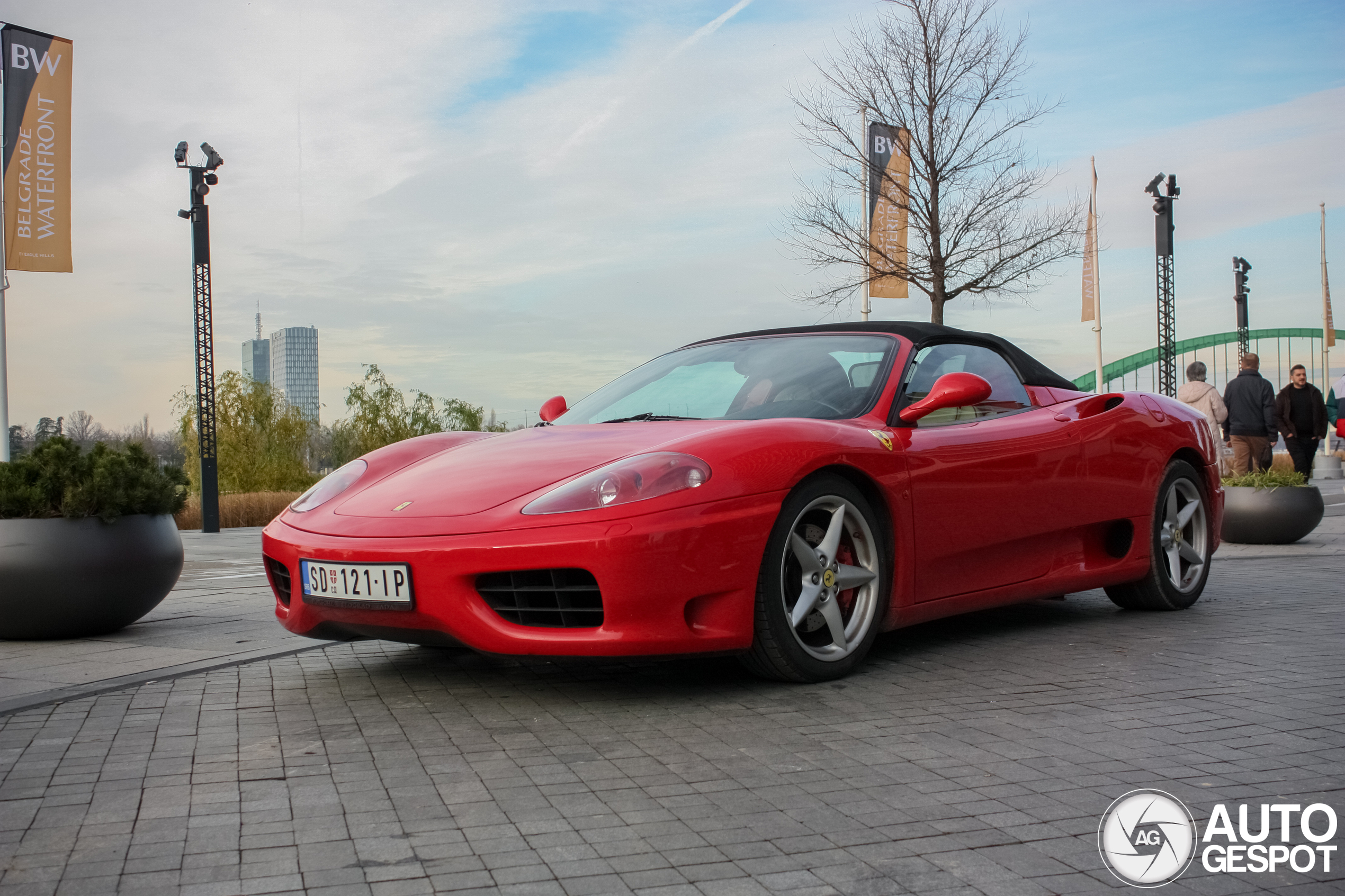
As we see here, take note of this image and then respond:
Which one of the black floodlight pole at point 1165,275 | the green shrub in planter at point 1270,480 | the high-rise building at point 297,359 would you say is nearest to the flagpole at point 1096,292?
the black floodlight pole at point 1165,275

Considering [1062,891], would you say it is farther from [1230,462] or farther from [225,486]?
[225,486]

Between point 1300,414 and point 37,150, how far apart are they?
15.5 m

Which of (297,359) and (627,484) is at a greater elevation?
(297,359)

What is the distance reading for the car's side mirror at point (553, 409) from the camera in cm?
521

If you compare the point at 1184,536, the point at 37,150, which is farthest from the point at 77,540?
the point at 37,150

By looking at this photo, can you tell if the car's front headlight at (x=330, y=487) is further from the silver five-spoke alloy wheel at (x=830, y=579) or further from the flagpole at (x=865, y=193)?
the flagpole at (x=865, y=193)

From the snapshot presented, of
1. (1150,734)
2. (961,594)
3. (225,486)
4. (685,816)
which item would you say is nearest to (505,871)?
(685,816)

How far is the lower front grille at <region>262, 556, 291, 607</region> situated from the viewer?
13.9 feet

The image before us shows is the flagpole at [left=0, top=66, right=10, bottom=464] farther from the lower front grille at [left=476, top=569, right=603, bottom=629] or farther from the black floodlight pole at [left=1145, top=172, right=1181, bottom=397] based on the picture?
the black floodlight pole at [left=1145, top=172, right=1181, bottom=397]

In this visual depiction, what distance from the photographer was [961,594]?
443cm

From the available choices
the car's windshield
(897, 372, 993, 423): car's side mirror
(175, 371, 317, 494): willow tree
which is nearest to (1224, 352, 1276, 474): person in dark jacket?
the car's windshield

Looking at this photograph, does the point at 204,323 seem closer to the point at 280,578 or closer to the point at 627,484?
the point at 280,578

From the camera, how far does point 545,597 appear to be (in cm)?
351

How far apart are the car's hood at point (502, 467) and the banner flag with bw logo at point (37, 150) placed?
1185 cm
